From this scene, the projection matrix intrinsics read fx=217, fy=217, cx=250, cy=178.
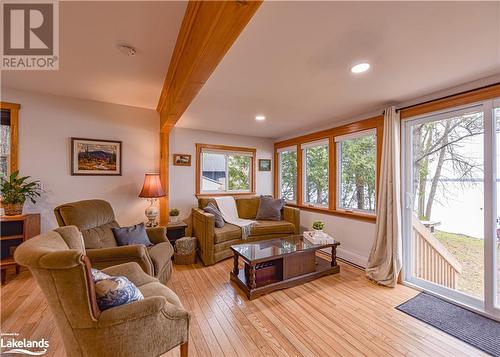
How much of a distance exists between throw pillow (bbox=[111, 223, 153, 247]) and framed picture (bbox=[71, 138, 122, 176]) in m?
1.31

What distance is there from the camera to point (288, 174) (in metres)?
4.73

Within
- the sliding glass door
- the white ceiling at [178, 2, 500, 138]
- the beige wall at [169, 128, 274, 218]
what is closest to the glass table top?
the sliding glass door

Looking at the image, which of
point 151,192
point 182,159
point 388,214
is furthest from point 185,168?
point 388,214

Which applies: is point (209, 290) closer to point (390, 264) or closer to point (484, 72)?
point (390, 264)

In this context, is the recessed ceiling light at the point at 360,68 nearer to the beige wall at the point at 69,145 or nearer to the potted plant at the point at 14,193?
the beige wall at the point at 69,145

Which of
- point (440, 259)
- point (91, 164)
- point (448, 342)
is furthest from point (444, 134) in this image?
point (91, 164)

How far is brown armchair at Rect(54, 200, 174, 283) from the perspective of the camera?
1.90 meters

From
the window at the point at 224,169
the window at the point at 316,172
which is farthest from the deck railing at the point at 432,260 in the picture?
the window at the point at 224,169

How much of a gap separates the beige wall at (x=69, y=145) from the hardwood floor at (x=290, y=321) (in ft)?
3.87

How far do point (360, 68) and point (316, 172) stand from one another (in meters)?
2.37

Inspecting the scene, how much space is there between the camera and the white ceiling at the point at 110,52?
1423 millimetres

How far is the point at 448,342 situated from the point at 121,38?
136 inches

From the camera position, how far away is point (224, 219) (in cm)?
367

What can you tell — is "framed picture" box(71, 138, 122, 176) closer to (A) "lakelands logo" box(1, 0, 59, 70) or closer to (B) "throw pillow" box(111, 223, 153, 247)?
(A) "lakelands logo" box(1, 0, 59, 70)
